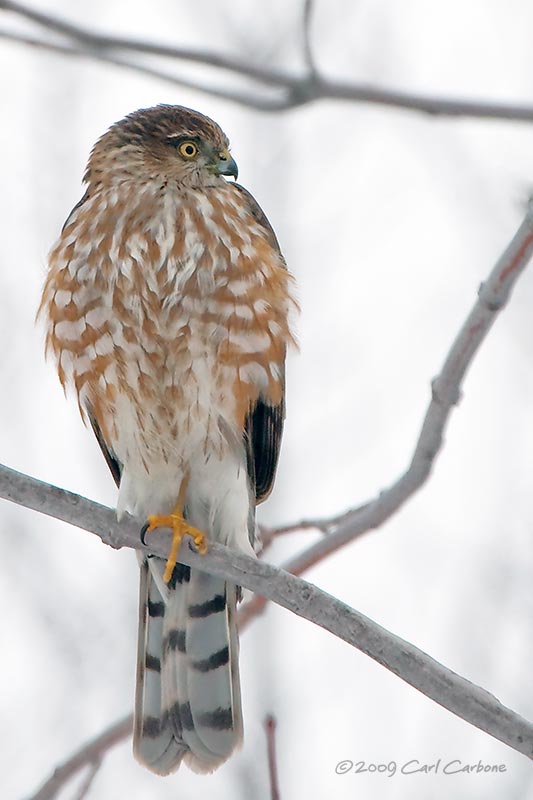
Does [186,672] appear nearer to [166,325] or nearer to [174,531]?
[174,531]

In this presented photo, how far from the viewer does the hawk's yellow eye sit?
13.7 ft

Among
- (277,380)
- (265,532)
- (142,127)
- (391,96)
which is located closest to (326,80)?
(391,96)

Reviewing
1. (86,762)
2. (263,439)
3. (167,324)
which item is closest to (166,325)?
(167,324)

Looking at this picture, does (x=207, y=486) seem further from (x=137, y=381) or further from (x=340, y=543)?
(x=340, y=543)

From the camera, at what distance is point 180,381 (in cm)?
364

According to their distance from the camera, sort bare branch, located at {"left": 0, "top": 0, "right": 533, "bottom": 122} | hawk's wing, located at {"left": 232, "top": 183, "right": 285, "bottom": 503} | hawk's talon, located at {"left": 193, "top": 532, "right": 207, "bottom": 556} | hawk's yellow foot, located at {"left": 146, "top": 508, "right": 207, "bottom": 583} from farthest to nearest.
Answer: hawk's wing, located at {"left": 232, "top": 183, "right": 285, "bottom": 503}, hawk's yellow foot, located at {"left": 146, "top": 508, "right": 207, "bottom": 583}, hawk's talon, located at {"left": 193, "top": 532, "right": 207, "bottom": 556}, bare branch, located at {"left": 0, "top": 0, "right": 533, "bottom": 122}

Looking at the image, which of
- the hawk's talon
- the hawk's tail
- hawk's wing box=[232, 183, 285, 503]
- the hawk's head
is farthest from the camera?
the hawk's head

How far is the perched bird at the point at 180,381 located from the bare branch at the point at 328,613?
0.51 m

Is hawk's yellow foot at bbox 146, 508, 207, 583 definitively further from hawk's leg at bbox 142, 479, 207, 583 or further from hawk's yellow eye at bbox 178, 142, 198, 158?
hawk's yellow eye at bbox 178, 142, 198, 158

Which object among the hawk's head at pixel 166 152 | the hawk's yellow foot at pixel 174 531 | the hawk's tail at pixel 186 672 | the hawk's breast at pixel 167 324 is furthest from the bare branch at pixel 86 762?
the hawk's head at pixel 166 152

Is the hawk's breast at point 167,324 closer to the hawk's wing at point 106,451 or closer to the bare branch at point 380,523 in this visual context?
the hawk's wing at point 106,451

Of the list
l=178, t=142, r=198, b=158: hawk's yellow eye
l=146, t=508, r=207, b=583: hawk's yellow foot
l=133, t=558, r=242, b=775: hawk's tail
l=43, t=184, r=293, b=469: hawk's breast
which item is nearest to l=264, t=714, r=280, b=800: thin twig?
l=146, t=508, r=207, b=583: hawk's yellow foot

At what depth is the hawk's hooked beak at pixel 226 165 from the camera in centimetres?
415

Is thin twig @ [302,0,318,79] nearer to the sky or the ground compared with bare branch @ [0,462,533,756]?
nearer to the sky
